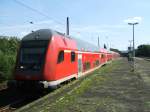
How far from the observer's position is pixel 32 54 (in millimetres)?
13781

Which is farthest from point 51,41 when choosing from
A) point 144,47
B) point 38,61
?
point 144,47

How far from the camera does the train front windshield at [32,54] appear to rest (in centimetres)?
1341

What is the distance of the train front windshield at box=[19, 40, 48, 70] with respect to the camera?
44.0 ft

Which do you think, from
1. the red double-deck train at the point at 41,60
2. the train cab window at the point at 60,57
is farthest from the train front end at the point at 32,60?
the train cab window at the point at 60,57

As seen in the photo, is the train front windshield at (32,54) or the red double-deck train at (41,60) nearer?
the red double-deck train at (41,60)

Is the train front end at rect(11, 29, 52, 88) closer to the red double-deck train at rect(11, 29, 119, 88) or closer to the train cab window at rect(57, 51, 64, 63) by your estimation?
the red double-deck train at rect(11, 29, 119, 88)

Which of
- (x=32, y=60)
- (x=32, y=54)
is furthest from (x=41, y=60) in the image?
(x=32, y=54)

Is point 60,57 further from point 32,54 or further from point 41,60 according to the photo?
point 32,54

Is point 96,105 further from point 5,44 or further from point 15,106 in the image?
point 5,44

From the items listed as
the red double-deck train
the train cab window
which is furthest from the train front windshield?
the train cab window

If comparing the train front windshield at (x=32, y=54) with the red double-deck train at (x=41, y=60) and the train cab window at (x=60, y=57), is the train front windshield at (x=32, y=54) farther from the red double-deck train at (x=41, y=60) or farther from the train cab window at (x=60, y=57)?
the train cab window at (x=60, y=57)

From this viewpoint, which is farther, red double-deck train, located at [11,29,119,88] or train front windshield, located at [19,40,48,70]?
train front windshield, located at [19,40,48,70]

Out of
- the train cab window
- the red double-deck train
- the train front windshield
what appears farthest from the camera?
the train cab window

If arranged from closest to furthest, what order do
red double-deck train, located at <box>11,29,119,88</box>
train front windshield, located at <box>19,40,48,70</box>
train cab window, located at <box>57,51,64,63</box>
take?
red double-deck train, located at <box>11,29,119,88</box> → train front windshield, located at <box>19,40,48,70</box> → train cab window, located at <box>57,51,64,63</box>
